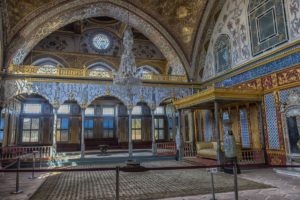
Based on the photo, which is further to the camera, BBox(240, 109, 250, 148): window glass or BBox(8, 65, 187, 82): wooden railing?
BBox(8, 65, 187, 82): wooden railing

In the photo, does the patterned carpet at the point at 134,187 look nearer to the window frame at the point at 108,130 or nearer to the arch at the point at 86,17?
the arch at the point at 86,17

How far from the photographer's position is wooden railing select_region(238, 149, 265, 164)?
24.8ft

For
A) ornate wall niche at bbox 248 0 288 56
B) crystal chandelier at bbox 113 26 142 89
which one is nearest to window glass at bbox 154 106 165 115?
crystal chandelier at bbox 113 26 142 89

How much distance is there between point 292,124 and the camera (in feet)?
21.7

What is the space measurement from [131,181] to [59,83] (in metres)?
6.67

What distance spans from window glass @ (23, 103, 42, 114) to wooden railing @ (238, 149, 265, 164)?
1219 cm

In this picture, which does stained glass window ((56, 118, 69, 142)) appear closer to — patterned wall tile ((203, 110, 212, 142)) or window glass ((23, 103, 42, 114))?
window glass ((23, 103, 42, 114))

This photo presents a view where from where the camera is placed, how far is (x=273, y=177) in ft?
19.2

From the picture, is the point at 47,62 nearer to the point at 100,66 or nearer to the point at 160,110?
the point at 100,66

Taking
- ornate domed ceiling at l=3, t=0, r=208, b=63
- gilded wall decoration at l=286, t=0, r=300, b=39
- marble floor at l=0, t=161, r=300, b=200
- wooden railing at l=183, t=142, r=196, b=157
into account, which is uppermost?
ornate domed ceiling at l=3, t=0, r=208, b=63

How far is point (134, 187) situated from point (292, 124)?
5.35 metres

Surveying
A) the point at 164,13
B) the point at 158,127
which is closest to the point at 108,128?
the point at 158,127

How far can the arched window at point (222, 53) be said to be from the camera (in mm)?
9961

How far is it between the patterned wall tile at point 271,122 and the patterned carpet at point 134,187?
2621 millimetres
